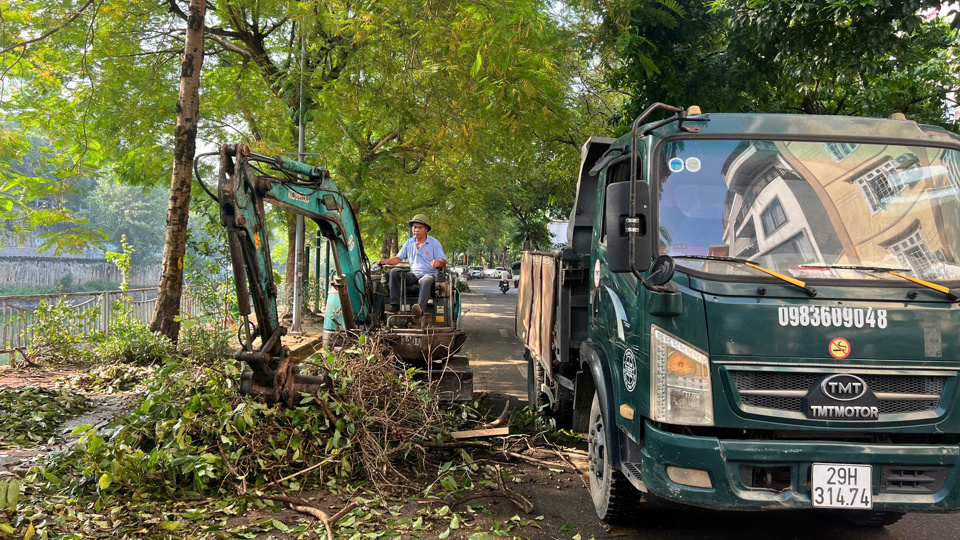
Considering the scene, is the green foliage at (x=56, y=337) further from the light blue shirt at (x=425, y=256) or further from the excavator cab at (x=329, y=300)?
the light blue shirt at (x=425, y=256)

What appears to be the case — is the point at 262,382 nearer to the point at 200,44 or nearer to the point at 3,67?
the point at 200,44

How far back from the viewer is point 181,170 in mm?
10484

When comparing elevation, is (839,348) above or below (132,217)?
below

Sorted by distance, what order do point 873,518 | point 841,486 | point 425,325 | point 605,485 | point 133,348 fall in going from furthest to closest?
point 133,348
point 425,325
point 873,518
point 605,485
point 841,486

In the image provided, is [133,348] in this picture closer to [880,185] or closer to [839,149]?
[839,149]

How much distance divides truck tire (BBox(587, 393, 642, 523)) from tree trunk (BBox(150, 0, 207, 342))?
26.5 feet

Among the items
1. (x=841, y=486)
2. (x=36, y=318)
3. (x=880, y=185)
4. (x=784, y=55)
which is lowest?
(x=841, y=486)

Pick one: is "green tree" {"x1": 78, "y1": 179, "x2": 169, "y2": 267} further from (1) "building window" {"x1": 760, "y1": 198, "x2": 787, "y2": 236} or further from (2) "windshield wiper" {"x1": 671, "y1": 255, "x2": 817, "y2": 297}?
(1) "building window" {"x1": 760, "y1": 198, "x2": 787, "y2": 236}

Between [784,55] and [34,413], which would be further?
[784,55]

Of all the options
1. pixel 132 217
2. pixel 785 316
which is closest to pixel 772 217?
pixel 785 316

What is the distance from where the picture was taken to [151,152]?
13.7 metres

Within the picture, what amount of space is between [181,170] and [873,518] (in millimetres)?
9919

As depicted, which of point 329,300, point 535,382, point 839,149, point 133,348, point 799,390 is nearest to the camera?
point 799,390

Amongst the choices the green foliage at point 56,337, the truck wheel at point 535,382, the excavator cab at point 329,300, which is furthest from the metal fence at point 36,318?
the truck wheel at point 535,382
